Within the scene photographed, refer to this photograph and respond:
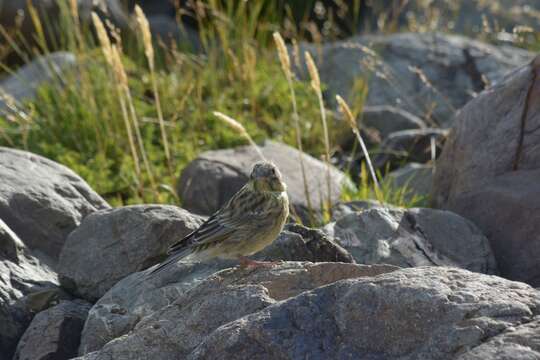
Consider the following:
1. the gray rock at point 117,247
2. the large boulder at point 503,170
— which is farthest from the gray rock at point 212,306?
the large boulder at point 503,170

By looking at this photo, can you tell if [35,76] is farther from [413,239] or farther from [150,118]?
[413,239]

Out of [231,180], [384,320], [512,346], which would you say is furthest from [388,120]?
[512,346]

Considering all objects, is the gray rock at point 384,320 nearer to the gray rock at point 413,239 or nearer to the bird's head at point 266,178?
the bird's head at point 266,178

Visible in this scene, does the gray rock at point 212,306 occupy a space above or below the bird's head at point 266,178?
below

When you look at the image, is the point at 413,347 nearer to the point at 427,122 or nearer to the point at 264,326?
the point at 264,326

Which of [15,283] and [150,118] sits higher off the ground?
[15,283]

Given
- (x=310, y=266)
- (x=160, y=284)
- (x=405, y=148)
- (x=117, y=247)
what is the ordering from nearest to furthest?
(x=310, y=266) < (x=160, y=284) < (x=117, y=247) < (x=405, y=148)

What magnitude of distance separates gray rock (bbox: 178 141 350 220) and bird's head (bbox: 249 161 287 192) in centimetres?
188

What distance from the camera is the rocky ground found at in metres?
3.17

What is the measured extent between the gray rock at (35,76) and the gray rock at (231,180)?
92.2 inches

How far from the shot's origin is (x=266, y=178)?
14.9ft

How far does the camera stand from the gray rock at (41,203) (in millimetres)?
5549

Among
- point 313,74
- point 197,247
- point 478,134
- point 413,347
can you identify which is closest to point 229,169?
point 313,74

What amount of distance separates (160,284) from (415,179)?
3221mm
